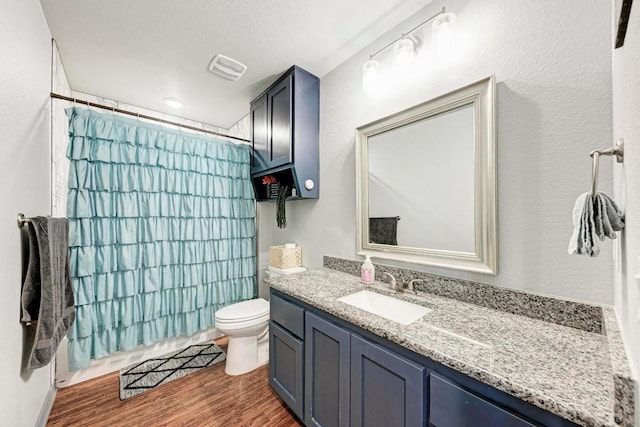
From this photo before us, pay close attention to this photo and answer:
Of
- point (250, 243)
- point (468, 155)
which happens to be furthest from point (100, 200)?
point (468, 155)

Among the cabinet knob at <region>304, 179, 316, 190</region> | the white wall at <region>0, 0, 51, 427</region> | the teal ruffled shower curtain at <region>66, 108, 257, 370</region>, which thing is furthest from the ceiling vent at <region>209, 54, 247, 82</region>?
the cabinet knob at <region>304, 179, 316, 190</region>

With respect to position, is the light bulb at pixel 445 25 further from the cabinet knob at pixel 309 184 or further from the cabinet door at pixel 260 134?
the cabinet door at pixel 260 134

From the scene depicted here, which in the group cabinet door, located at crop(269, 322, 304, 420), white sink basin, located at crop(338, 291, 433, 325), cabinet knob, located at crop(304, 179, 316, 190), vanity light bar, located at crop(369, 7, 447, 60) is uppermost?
vanity light bar, located at crop(369, 7, 447, 60)

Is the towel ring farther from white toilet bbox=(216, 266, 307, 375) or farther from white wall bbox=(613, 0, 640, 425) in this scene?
white wall bbox=(613, 0, 640, 425)

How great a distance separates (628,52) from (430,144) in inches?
31.9

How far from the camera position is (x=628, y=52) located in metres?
0.55

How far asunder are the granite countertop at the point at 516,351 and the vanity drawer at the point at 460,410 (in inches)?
3.2

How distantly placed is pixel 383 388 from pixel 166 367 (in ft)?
6.23

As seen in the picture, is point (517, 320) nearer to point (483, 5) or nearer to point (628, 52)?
point (628, 52)

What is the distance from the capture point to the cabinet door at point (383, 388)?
0.84 meters

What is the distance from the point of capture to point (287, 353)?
1.46 meters

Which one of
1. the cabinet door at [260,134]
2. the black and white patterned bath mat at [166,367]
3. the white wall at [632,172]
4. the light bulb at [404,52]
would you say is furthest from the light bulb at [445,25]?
the black and white patterned bath mat at [166,367]

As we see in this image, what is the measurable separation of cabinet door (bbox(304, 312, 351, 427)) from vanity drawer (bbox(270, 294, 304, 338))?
56 mm

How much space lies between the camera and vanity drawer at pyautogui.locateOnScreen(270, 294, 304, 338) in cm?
135
